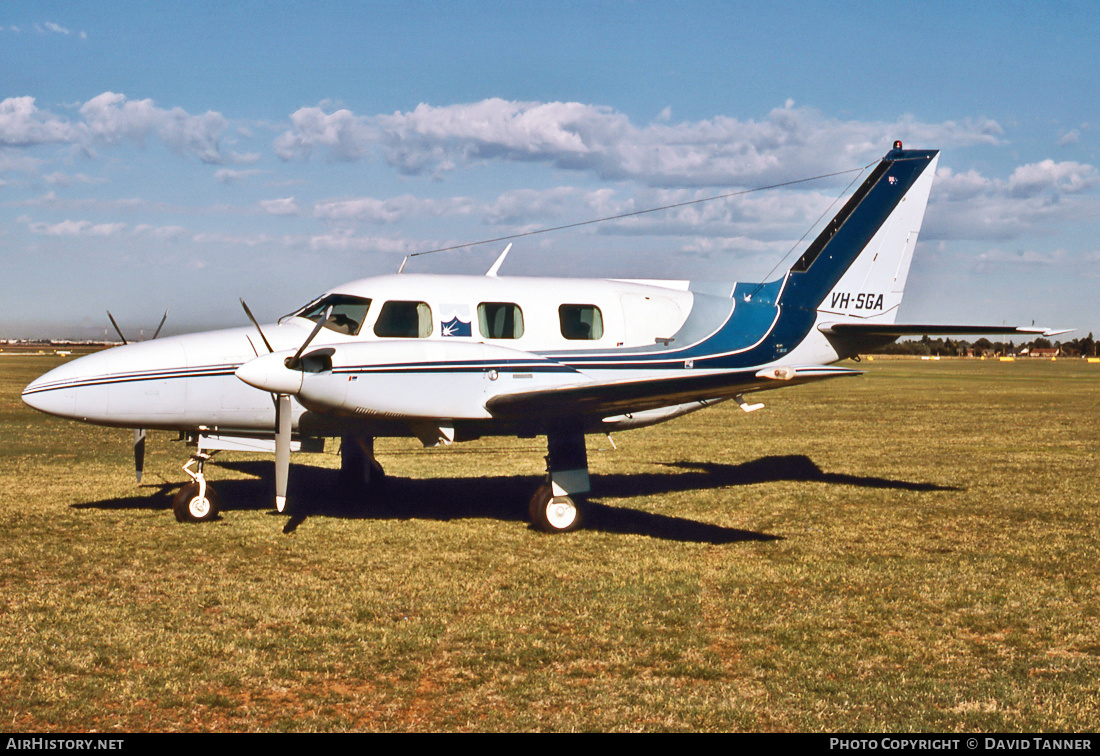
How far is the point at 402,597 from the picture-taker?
8656 millimetres

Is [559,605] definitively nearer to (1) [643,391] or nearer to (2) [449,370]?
(1) [643,391]

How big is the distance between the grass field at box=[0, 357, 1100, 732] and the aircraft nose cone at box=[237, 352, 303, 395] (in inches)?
78.2

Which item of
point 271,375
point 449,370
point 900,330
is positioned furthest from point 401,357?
point 900,330

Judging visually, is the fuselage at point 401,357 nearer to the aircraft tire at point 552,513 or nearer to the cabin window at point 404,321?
the cabin window at point 404,321

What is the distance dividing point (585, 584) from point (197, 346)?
6172 mm

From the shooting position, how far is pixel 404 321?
11.8 m

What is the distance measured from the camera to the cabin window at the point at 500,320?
12.3m

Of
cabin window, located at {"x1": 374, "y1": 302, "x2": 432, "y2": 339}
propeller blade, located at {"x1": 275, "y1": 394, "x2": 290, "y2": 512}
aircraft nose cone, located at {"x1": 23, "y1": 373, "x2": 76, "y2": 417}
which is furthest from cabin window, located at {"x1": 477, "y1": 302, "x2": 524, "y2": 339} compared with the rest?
aircraft nose cone, located at {"x1": 23, "y1": 373, "x2": 76, "y2": 417}

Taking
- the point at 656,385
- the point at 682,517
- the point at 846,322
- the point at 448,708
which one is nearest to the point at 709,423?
the point at 846,322

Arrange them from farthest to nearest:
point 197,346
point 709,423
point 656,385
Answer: point 709,423 → point 197,346 → point 656,385

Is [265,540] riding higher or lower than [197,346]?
lower

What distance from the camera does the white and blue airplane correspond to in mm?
10695

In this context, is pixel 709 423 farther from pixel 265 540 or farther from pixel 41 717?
pixel 41 717

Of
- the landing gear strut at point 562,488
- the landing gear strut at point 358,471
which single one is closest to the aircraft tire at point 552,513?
the landing gear strut at point 562,488
